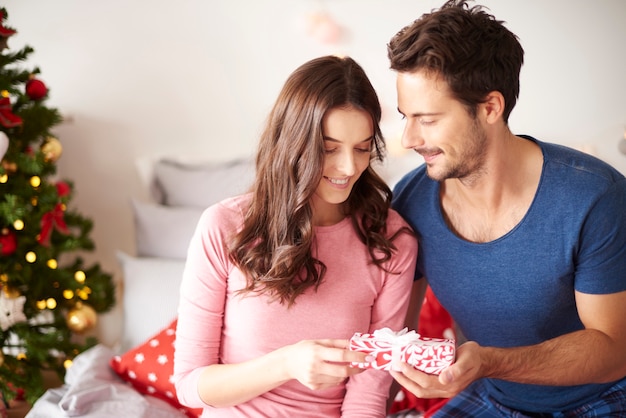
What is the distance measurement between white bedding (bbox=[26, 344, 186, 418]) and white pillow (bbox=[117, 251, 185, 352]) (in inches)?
9.0

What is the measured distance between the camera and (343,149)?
61.2 inches

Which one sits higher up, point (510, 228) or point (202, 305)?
point (510, 228)

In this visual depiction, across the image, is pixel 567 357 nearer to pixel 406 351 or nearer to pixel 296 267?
pixel 406 351

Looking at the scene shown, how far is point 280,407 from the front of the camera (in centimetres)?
162

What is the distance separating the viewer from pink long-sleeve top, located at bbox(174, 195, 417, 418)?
5.31 feet

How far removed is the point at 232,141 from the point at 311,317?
1.31 meters

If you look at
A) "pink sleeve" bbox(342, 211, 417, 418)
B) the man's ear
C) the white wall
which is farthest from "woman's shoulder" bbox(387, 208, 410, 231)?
the white wall

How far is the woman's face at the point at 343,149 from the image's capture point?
1.53m

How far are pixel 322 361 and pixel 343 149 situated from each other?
0.49 metres

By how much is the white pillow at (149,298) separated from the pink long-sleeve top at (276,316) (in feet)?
2.06

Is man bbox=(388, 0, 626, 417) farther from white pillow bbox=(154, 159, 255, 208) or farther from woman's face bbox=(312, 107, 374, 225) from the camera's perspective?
white pillow bbox=(154, 159, 255, 208)

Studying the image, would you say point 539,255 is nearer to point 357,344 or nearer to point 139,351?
point 357,344

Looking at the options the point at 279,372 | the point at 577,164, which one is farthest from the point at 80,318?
the point at 577,164

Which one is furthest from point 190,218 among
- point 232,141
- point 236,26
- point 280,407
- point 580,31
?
point 580,31
